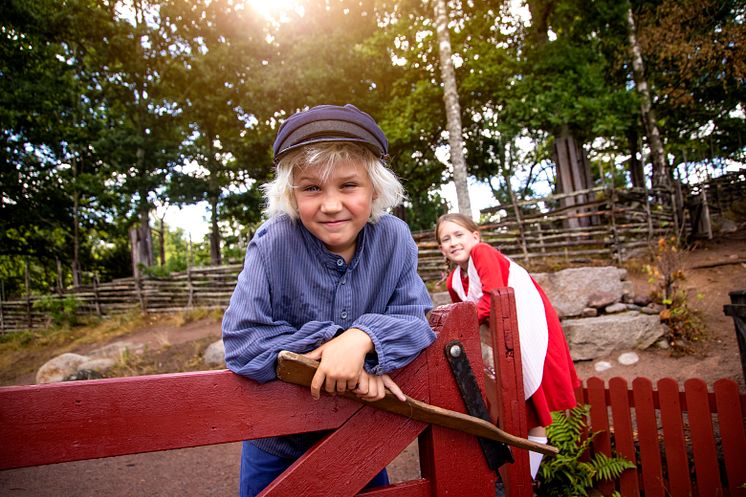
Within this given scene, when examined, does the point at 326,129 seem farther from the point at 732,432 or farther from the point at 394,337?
the point at 732,432

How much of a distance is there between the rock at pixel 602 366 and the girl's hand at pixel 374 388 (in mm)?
5381

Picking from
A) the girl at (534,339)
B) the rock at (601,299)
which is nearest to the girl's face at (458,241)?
the girl at (534,339)

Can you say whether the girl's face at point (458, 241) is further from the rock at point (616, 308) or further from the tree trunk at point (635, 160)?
the tree trunk at point (635, 160)

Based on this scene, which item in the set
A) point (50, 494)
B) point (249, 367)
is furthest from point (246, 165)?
point (249, 367)

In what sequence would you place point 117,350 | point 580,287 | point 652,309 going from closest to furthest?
1. point 652,309
2. point 580,287
3. point 117,350

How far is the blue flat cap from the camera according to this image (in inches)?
42.0

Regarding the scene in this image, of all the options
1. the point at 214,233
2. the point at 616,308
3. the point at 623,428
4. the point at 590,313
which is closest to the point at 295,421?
the point at 623,428

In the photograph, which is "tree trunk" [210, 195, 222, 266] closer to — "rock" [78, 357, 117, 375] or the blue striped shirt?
"rock" [78, 357, 117, 375]

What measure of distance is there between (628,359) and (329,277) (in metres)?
5.64

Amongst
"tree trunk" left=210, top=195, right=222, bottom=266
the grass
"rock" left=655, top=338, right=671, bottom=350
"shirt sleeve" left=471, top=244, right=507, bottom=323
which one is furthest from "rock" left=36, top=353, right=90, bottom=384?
"rock" left=655, top=338, right=671, bottom=350

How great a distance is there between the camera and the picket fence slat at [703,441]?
249 centimetres

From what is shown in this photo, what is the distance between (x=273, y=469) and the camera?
1272mm

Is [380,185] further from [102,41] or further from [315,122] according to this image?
[102,41]

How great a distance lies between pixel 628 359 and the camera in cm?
521
